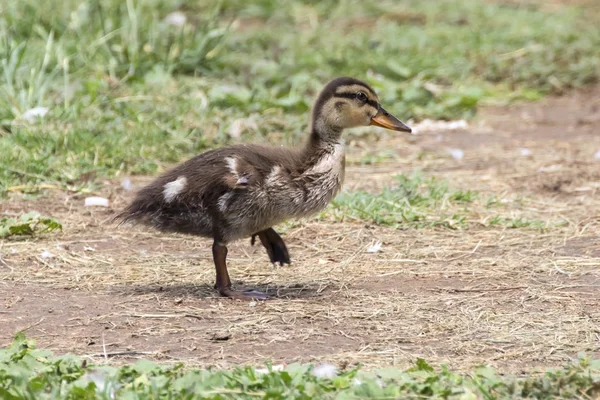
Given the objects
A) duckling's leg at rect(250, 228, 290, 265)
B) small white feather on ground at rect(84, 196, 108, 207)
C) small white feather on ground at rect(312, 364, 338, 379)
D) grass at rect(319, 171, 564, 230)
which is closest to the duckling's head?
duckling's leg at rect(250, 228, 290, 265)

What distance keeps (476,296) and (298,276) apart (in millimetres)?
1011

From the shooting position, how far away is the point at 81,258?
614 cm

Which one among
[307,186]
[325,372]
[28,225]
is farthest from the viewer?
[28,225]

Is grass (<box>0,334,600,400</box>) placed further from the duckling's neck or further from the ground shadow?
the duckling's neck

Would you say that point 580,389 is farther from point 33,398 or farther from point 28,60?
point 28,60

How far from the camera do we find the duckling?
5.43 meters

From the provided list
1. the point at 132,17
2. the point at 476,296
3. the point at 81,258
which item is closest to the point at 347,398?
the point at 476,296

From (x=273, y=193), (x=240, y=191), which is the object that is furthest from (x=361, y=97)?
(x=240, y=191)

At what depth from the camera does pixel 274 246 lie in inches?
228

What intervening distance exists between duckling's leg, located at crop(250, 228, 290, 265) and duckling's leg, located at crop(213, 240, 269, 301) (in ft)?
1.08

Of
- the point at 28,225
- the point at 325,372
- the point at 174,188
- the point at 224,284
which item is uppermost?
the point at 174,188

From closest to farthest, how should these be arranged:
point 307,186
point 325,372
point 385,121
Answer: point 325,372
point 307,186
point 385,121

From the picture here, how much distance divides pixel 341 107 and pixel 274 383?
2178 millimetres

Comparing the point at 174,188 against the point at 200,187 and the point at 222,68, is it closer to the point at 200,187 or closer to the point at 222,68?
the point at 200,187
